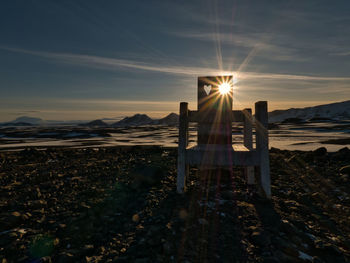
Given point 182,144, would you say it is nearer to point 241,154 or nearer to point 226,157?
point 226,157

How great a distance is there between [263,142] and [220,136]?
1.98m

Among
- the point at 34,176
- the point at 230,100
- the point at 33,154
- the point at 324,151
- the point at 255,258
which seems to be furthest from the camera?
the point at 33,154

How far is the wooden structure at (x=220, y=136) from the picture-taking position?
3.86m

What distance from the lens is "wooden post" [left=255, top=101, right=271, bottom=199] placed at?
385 centimetres

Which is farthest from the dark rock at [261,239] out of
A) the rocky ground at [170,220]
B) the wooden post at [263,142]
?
the wooden post at [263,142]

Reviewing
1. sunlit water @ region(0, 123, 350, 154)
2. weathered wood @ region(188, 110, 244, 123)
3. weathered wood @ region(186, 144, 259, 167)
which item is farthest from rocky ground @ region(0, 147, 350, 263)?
sunlit water @ region(0, 123, 350, 154)

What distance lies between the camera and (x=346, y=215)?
3777 mm

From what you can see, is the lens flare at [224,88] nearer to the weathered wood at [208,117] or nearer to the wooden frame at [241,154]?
the weathered wood at [208,117]

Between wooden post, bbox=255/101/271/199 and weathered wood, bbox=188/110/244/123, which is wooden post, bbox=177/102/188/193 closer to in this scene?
weathered wood, bbox=188/110/244/123

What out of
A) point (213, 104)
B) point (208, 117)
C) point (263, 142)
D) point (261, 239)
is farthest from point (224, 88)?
point (261, 239)

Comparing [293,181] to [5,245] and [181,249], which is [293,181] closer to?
[181,249]

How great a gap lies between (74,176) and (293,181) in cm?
683

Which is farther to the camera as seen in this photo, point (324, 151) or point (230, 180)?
point (324, 151)

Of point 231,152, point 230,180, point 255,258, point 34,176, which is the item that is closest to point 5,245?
point 255,258
